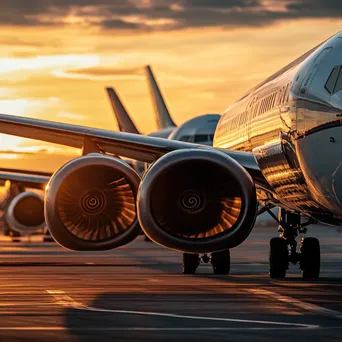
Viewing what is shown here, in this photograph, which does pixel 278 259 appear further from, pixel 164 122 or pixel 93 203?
pixel 164 122

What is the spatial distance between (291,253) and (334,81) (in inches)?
267

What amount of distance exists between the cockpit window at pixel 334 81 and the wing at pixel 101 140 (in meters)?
4.33

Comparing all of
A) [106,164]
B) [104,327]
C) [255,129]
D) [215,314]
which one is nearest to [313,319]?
[215,314]

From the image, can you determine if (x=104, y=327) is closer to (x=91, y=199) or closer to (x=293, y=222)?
(x=91, y=199)

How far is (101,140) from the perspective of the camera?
974 inches

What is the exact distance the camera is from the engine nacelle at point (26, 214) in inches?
2411

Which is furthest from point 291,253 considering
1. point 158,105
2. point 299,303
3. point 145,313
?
point 158,105

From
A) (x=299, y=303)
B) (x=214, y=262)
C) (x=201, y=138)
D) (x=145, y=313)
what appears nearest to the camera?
(x=145, y=313)

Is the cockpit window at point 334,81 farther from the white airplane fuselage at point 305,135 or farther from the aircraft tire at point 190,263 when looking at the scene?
the aircraft tire at point 190,263

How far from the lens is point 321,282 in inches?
900

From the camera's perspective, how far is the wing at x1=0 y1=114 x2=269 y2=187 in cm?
2375

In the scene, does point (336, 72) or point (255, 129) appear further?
point (255, 129)

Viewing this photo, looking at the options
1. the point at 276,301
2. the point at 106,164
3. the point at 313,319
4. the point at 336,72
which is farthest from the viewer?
the point at 106,164

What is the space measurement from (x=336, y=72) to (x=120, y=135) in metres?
6.54
